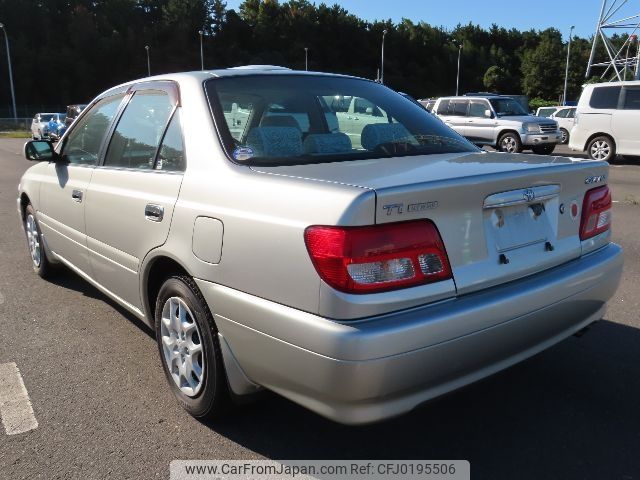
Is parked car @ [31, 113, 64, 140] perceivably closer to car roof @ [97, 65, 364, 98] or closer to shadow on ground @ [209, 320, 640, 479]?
car roof @ [97, 65, 364, 98]

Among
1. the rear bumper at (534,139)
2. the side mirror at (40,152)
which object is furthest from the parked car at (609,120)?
the side mirror at (40,152)

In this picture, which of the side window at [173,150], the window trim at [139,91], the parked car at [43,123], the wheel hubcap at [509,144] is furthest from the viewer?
the parked car at [43,123]

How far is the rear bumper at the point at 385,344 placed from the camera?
6.67ft

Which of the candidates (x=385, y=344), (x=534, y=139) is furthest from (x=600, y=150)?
(x=385, y=344)

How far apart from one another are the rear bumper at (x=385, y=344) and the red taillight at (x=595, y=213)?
437 millimetres

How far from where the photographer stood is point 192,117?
9.59ft

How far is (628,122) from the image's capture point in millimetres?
14391

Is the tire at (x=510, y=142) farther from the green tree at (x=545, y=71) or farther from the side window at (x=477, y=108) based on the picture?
the green tree at (x=545, y=71)

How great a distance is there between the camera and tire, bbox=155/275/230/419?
2605 millimetres

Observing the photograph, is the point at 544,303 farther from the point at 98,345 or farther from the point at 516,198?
the point at 98,345

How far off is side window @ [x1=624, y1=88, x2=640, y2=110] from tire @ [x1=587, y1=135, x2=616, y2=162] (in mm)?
879

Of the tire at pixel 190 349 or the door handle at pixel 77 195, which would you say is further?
the door handle at pixel 77 195

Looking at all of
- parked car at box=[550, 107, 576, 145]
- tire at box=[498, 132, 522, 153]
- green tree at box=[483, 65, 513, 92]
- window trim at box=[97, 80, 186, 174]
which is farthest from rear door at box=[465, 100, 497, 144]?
green tree at box=[483, 65, 513, 92]

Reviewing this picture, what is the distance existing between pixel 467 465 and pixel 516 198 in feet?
3.79
